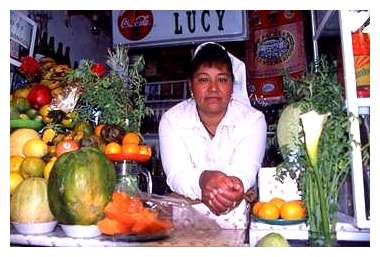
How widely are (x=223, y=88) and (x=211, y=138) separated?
1.11 feet

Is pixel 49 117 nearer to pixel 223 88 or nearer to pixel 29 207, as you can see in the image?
pixel 29 207

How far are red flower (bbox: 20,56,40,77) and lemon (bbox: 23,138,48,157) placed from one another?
62 cm

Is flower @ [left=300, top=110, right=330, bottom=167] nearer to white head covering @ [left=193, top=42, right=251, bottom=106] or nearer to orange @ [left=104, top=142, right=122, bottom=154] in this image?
white head covering @ [left=193, top=42, right=251, bottom=106]

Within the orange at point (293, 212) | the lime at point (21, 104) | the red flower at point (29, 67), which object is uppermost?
the red flower at point (29, 67)

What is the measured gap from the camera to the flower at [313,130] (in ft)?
8.41

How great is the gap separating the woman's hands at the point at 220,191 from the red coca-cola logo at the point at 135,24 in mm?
1388

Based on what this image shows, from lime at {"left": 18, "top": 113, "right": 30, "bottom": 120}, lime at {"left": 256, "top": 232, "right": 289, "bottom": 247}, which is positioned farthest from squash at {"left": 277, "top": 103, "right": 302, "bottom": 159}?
lime at {"left": 18, "top": 113, "right": 30, "bottom": 120}

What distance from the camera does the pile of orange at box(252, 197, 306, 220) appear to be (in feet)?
8.75

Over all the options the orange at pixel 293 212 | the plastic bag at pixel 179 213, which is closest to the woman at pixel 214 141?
the plastic bag at pixel 179 213

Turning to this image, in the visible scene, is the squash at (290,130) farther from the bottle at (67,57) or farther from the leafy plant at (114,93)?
the bottle at (67,57)

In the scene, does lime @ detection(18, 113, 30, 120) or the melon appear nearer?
the melon

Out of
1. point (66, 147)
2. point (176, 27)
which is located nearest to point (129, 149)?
point (66, 147)

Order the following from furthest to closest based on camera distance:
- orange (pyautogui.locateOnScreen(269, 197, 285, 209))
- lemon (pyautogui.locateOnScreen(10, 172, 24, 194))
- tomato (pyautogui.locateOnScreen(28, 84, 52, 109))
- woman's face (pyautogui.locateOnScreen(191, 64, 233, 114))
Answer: woman's face (pyautogui.locateOnScreen(191, 64, 233, 114)), tomato (pyautogui.locateOnScreen(28, 84, 52, 109)), orange (pyautogui.locateOnScreen(269, 197, 285, 209)), lemon (pyautogui.locateOnScreen(10, 172, 24, 194))

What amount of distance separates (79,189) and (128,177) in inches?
16.9
